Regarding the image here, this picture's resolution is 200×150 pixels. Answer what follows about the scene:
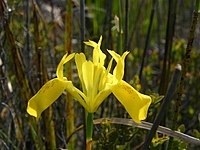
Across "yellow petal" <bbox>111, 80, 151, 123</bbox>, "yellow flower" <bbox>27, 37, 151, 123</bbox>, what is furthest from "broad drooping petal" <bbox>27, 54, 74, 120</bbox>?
"yellow petal" <bbox>111, 80, 151, 123</bbox>

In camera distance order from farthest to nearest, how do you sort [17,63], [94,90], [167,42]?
[167,42]
[17,63]
[94,90]

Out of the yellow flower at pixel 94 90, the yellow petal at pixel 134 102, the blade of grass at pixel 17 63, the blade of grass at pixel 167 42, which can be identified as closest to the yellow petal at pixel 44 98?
the yellow flower at pixel 94 90

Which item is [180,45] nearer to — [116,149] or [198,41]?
[198,41]

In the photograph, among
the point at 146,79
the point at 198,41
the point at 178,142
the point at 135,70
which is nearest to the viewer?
the point at 178,142

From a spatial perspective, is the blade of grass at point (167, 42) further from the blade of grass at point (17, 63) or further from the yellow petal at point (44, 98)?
the yellow petal at point (44, 98)

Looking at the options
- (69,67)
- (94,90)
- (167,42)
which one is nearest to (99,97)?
Answer: (94,90)

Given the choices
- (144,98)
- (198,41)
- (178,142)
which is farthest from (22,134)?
(198,41)

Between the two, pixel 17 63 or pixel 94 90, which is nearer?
pixel 94 90

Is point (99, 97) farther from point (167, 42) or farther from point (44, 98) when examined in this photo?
point (167, 42)
